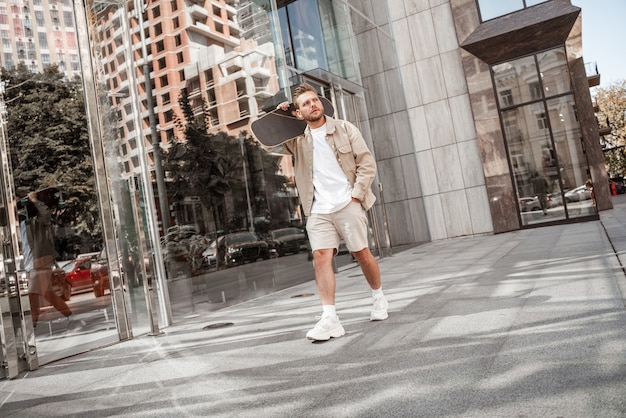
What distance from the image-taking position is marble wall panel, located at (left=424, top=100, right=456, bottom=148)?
41.1ft

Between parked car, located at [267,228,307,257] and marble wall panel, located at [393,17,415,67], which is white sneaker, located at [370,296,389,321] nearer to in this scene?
parked car, located at [267,228,307,257]

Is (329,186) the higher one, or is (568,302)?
(329,186)

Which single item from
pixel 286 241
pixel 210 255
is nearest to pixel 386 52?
pixel 286 241

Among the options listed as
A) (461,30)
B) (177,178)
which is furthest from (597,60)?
(177,178)

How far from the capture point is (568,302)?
3.30 metres

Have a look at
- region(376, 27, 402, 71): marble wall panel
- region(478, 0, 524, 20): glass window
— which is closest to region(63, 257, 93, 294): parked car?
region(376, 27, 402, 71): marble wall panel

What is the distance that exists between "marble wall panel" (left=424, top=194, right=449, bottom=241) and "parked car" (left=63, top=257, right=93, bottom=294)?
9898 millimetres

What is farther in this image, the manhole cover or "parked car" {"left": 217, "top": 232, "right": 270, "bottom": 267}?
"parked car" {"left": 217, "top": 232, "right": 270, "bottom": 267}

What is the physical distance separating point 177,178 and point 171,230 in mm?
637

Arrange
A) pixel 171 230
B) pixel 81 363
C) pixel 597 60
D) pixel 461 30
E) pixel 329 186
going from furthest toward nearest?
pixel 597 60 < pixel 461 30 < pixel 171 230 < pixel 81 363 < pixel 329 186

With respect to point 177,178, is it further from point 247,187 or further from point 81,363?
point 81,363

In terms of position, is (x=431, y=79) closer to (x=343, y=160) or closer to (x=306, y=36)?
(x=306, y=36)

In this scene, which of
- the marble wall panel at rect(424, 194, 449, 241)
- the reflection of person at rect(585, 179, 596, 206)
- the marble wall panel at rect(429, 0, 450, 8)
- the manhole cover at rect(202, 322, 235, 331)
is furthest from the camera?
the marble wall panel at rect(424, 194, 449, 241)

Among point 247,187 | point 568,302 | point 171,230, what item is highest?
point 247,187
